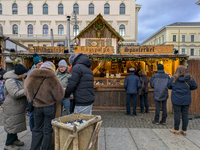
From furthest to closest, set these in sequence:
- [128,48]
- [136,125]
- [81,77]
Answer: [128,48] < [136,125] < [81,77]

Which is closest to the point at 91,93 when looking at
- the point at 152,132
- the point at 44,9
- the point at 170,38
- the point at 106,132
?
the point at 106,132

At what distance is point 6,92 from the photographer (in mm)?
3016

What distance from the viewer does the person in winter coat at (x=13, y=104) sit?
2.85 meters

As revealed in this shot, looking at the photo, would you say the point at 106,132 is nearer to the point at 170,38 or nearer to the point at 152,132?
the point at 152,132

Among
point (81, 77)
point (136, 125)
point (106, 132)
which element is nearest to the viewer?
point (81, 77)

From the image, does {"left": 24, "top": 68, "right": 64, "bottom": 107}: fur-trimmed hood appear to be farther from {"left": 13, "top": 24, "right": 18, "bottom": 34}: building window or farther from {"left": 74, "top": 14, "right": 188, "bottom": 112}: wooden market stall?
{"left": 13, "top": 24, "right": 18, "bottom": 34}: building window

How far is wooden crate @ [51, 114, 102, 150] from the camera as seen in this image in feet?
6.43

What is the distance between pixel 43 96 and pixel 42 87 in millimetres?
168

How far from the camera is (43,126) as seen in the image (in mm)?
2623

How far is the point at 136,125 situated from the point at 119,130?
2.79ft

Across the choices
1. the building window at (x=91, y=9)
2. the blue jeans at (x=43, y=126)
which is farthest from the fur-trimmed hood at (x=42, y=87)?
the building window at (x=91, y=9)

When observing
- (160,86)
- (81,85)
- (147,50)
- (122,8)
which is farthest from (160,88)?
(122,8)

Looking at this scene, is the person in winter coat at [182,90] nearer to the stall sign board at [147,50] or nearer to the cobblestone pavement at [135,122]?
the cobblestone pavement at [135,122]

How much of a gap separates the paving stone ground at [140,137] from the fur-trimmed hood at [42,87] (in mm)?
1559
